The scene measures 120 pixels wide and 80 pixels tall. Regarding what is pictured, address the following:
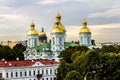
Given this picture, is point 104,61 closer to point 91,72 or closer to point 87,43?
point 91,72

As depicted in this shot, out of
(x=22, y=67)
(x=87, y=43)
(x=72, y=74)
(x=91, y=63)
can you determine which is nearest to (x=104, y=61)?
(x=91, y=63)

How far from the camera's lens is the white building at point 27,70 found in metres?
67.3

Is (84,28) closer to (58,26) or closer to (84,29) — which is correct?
(84,29)

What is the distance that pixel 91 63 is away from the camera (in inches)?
2162

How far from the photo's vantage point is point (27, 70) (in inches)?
2768

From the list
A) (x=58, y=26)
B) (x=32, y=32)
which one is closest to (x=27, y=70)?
(x=58, y=26)

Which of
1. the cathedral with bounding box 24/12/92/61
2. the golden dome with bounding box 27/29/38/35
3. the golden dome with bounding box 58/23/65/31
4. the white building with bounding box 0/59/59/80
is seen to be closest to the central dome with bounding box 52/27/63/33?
the cathedral with bounding box 24/12/92/61

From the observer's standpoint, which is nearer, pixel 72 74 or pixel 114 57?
pixel 72 74

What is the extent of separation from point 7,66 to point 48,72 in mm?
9036

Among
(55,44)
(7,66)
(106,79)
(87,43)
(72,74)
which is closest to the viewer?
(72,74)

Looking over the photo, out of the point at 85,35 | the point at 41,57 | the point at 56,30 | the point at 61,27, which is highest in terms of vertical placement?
the point at 61,27

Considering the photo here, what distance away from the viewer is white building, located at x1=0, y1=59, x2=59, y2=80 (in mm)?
67312

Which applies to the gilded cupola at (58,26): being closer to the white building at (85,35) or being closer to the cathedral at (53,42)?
A: the cathedral at (53,42)

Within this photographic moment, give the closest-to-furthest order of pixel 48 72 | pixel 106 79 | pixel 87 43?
pixel 106 79, pixel 48 72, pixel 87 43
